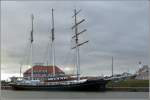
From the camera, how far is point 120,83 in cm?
6862

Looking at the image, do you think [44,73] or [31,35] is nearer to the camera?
[31,35]

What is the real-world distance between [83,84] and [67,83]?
293 centimetres

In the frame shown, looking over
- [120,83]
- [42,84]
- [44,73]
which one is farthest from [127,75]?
[44,73]

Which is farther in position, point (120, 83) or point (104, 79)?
point (120, 83)

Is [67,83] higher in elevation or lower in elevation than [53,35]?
lower

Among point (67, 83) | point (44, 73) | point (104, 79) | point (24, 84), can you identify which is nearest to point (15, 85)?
A: point (24, 84)

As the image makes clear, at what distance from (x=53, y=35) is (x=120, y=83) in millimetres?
14216

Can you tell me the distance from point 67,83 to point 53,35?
1066 cm

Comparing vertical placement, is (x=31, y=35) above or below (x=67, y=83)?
above

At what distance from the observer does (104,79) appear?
59.2 meters

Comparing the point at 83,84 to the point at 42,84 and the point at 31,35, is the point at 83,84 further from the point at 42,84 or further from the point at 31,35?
the point at 31,35

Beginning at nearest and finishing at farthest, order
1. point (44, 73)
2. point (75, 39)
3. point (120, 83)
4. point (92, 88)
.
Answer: point (92, 88) → point (75, 39) → point (120, 83) → point (44, 73)

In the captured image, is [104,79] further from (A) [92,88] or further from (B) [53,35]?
(B) [53,35]

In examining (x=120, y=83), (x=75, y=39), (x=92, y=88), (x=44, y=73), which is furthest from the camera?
(x=44, y=73)
